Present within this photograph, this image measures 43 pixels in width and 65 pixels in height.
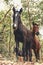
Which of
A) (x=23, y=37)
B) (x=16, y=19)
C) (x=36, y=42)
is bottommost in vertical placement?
(x=36, y=42)

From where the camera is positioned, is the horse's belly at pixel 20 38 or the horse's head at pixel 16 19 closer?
the horse's head at pixel 16 19

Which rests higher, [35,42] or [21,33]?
[21,33]

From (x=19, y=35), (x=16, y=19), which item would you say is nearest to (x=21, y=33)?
(x=19, y=35)

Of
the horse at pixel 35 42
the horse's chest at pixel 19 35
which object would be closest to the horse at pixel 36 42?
the horse at pixel 35 42

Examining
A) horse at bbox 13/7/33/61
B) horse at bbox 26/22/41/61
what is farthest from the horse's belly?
horse at bbox 26/22/41/61

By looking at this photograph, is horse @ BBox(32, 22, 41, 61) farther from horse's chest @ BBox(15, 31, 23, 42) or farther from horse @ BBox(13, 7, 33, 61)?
horse's chest @ BBox(15, 31, 23, 42)

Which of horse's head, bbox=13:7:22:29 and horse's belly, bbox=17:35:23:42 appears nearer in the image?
horse's head, bbox=13:7:22:29

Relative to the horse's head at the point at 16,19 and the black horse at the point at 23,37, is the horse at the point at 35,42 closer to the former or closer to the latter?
the black horse at the point at 23,37

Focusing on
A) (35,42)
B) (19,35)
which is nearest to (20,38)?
(19,35)

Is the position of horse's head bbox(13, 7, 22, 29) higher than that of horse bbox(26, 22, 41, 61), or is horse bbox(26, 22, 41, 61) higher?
horse's head bbox(13, 7, 22, 29)

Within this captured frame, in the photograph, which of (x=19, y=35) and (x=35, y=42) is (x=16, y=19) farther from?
(x=35, y=42)

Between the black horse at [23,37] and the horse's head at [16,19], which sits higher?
the horse's head at [16,19]

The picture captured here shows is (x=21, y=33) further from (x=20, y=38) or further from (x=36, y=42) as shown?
(x=36, y=42)

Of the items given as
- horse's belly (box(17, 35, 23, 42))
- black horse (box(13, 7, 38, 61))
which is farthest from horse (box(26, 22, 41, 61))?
horse's belly (box(17, 35, 23, 42))
